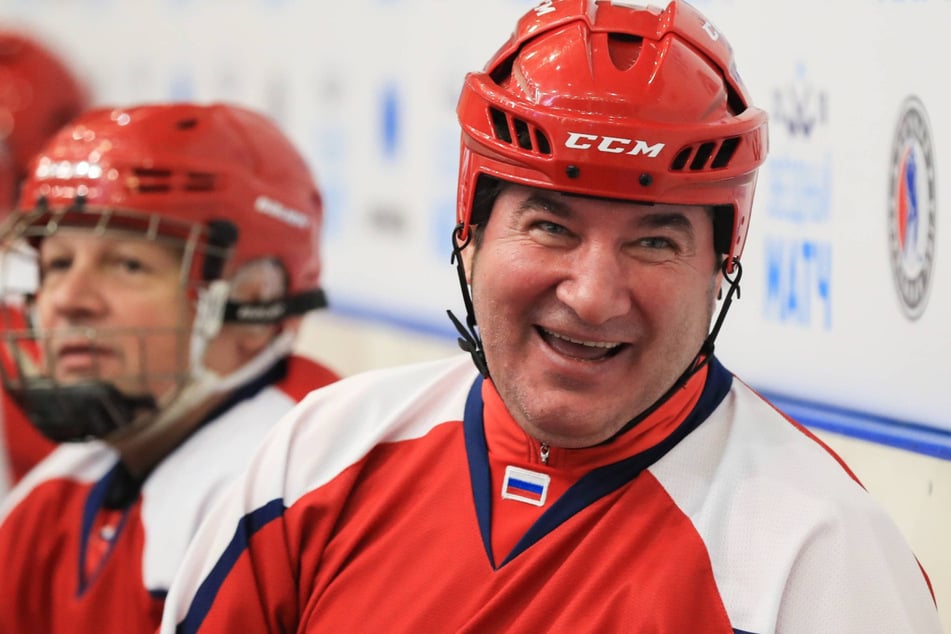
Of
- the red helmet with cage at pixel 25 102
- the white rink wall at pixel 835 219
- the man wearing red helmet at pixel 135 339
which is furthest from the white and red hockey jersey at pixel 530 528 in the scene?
the red helmet with cage at pixel 25 102

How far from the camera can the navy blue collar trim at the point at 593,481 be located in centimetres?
149

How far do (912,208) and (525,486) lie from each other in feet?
2.32

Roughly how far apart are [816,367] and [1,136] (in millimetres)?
2555

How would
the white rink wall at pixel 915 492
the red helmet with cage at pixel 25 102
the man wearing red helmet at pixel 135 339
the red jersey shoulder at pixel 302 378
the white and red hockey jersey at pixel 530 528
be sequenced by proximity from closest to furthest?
the white and red hockey jersey at pixel 530 528 < the white rink wall at pixel 915 492 < the man wearing red helmet at pixel 135 339 < the red jersey shoulder at pixel 302 378 < the red helmet with cage at pixel 25 102

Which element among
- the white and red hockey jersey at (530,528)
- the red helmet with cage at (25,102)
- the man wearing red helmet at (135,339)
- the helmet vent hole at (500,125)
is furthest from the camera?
the red helmet with cage at (25,102)

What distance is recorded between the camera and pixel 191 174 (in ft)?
7.38

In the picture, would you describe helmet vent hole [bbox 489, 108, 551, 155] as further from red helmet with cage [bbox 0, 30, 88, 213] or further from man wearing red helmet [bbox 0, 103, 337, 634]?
red helmet with cage [bbox 0, 30, 88, 213]

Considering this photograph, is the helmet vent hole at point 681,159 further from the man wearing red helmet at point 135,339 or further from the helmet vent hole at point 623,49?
the man wearing red helmet at point 135,339

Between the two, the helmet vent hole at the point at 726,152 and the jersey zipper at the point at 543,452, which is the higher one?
the helmet vent hole at the point at 726,152

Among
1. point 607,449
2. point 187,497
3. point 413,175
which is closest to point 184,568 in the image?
point 187,497

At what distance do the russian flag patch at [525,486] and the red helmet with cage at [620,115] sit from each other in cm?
29

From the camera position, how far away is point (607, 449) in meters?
1.51

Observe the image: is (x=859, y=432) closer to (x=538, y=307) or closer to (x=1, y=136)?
(x=538, y=307)

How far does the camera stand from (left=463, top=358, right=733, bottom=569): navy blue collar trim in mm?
1491
